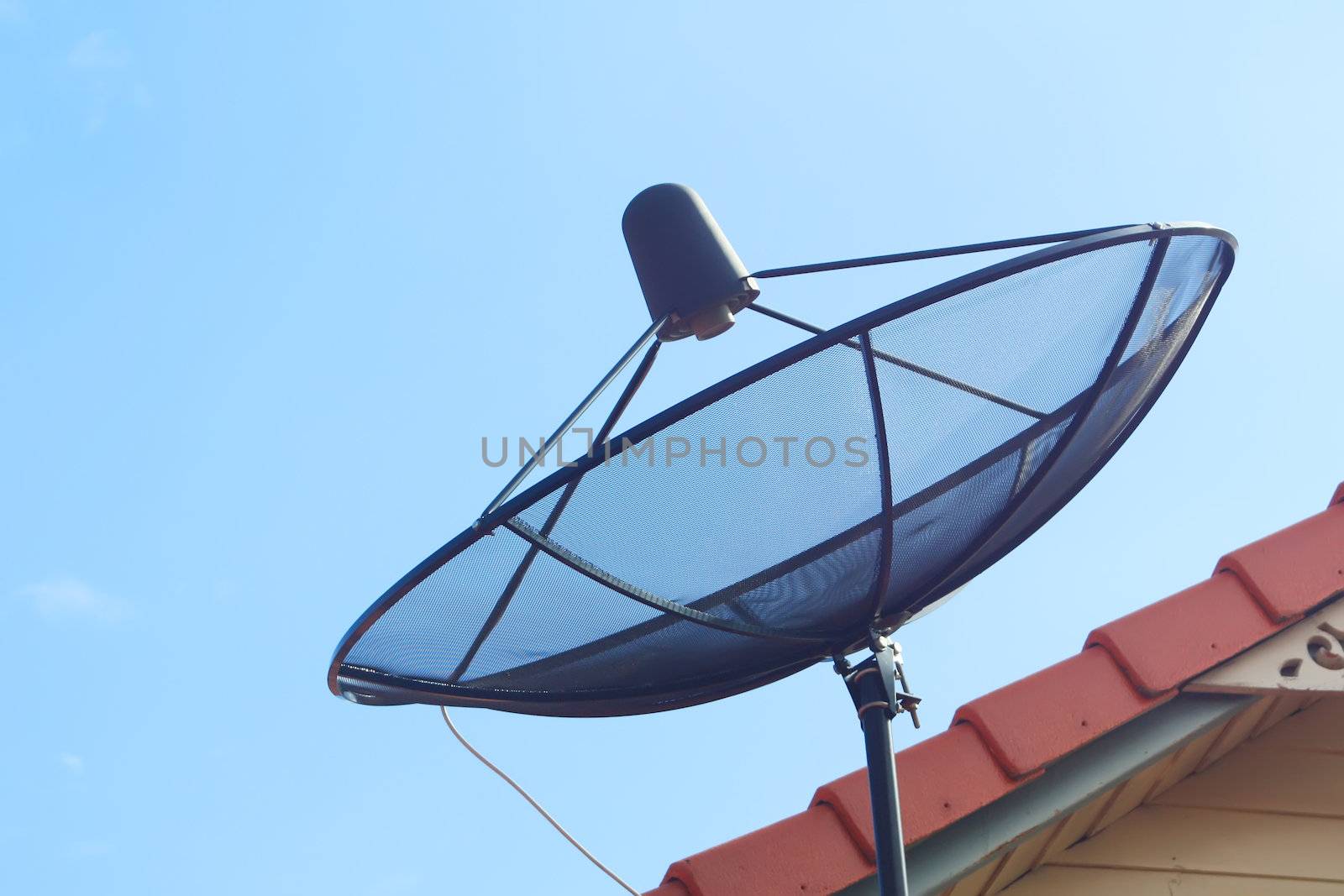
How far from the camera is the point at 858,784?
9.16 feet

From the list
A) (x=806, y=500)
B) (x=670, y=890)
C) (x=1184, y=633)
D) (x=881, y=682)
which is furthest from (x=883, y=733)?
(x=1184, y=633)

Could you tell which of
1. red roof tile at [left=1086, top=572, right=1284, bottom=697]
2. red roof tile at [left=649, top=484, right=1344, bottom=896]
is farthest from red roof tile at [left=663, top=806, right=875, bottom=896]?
red roof tile at [left=1086, top=572, right=1284, bottom=697]

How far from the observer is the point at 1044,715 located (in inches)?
114

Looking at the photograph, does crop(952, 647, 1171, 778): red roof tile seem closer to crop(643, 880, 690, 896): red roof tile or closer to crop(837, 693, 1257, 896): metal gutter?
crop(837, 693, 1257, 896): metal gutter

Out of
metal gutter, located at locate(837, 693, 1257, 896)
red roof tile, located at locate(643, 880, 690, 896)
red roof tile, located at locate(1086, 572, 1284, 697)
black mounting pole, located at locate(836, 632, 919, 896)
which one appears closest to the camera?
black mounting pole, located at locate(836, 632, 919, 896)

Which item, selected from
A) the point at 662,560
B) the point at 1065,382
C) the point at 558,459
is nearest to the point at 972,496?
the point at 1065,382

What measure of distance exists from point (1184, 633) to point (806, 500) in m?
1.34

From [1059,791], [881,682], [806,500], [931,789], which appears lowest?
[1059,791]

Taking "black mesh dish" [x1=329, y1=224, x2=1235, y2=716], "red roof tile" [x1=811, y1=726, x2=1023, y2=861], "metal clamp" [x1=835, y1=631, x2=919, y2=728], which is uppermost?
"black mesh dish" [x1=329, y1=224, x2=1235, y2=716]

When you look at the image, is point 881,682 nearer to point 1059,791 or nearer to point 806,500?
point 806,500

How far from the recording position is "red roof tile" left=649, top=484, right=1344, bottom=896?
2.65 metres

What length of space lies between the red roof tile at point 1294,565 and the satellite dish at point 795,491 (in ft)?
3.01

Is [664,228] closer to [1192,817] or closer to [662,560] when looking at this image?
[662,560]

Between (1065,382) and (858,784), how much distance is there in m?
1.04
